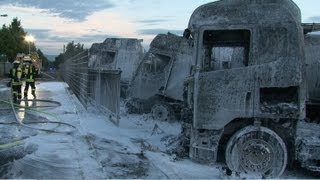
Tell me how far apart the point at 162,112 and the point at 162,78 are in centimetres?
129

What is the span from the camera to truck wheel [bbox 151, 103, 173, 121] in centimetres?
1695

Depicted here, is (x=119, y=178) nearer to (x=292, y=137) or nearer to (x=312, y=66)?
(x=292, y=137)

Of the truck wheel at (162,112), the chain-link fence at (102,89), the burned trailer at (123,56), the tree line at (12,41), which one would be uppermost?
the tree line at (12,41)

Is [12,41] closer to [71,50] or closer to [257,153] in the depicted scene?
[71,50]

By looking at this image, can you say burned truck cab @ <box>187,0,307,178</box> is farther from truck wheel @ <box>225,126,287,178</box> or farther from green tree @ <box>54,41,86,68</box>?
green tree @ <box>54,41,86,68</box>

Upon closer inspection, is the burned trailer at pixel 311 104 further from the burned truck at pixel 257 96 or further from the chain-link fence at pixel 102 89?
the chain-link fence at pixel 102 89

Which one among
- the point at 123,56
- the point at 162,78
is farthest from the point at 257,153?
the point at 123,56

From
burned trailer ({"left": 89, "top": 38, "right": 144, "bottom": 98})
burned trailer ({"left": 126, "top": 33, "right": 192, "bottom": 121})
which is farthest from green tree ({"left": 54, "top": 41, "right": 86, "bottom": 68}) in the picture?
burned trailer ({"left": 126, "top": 33, "right": 192, "bottom": 121})

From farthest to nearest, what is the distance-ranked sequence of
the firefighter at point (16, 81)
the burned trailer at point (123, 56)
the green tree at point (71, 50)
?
the green tree at point (71, 50) → the burned trailer at point (123, 56) → the firefighter at point (16, 81)

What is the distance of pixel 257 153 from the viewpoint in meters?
8.80

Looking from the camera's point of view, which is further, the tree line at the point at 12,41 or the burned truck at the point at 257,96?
the tree line at the point at 12,41

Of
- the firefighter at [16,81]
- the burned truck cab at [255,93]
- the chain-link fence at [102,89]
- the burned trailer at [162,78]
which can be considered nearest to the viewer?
the burned truck cab at [255,93]

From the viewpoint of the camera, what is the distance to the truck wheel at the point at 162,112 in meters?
17.0

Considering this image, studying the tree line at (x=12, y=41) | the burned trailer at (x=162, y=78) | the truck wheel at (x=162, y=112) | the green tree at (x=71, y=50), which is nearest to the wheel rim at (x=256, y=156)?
the burned trailer at (x=162, y=78)
